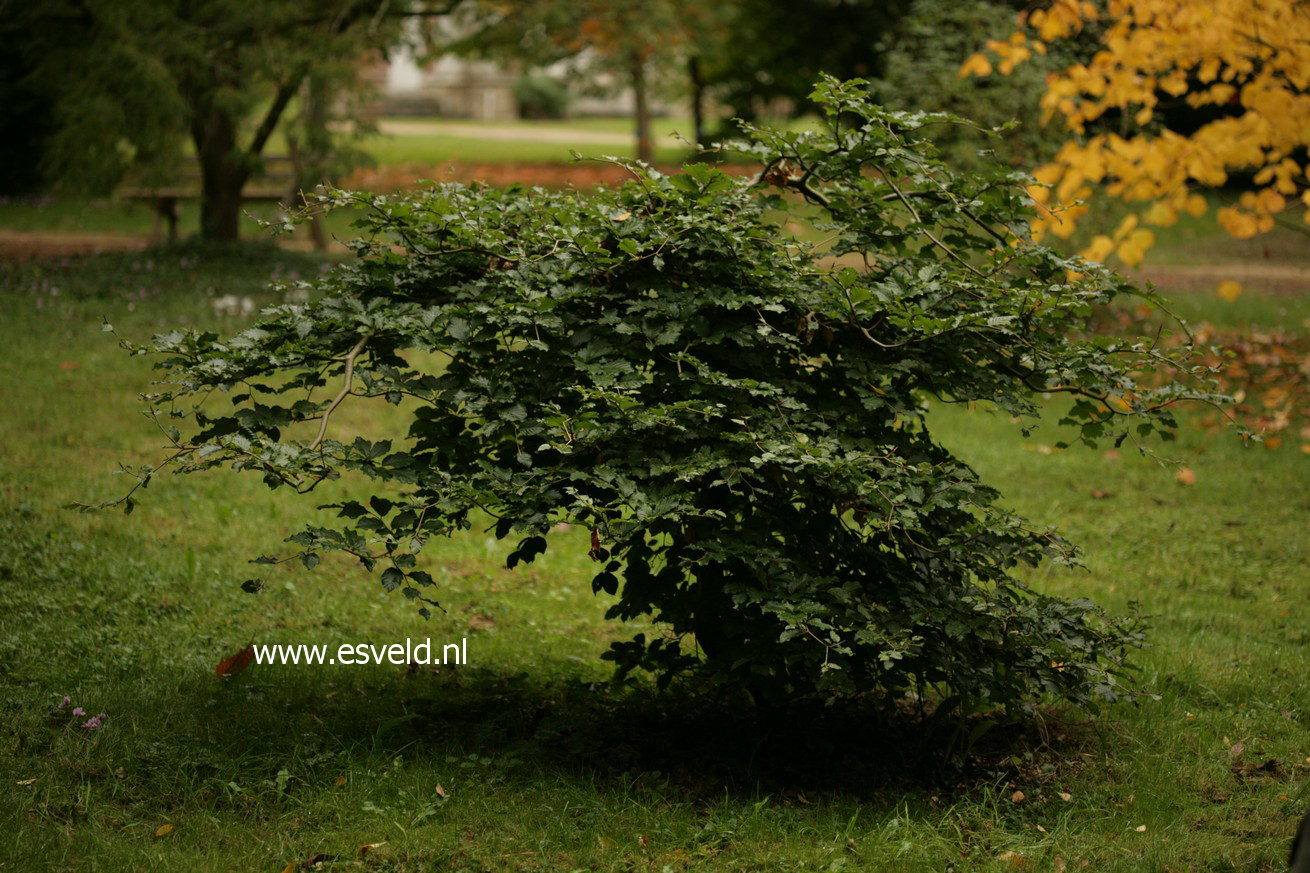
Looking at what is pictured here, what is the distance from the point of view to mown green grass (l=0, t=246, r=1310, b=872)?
11.6ft

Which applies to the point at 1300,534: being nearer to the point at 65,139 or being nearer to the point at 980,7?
the point at 980,7

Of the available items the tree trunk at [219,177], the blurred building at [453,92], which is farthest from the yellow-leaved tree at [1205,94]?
the blurred building at [453,92]

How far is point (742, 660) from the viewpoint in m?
3.62

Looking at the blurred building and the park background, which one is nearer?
the park background

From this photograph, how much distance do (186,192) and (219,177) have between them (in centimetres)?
190

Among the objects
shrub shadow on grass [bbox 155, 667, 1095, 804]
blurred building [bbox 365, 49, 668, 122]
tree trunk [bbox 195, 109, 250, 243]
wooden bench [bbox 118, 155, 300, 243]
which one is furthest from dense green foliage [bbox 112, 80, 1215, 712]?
blurred building [bbox 365, 49, 668, 122]

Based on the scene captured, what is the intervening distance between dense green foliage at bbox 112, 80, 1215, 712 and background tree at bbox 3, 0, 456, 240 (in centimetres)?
950

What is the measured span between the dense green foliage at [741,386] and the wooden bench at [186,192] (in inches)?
323

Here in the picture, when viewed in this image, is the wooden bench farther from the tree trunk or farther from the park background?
the park background

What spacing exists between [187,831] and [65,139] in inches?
420

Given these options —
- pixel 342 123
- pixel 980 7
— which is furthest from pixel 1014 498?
pixel 342 123

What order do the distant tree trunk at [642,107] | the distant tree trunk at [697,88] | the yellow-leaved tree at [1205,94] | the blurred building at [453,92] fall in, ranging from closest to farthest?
1. the yellow-leaved tree at [1205,94]
2. the distant tree trunk at [642,107]
3. the distant tree trunk at [697,88]
4. the blurred building at [453,92]

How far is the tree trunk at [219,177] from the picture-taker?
567 inches

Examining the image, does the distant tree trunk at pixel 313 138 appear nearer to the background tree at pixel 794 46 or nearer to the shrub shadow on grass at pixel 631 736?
the shrub shadow on grass at pixel 631 736
